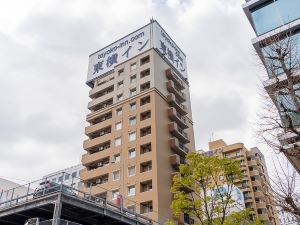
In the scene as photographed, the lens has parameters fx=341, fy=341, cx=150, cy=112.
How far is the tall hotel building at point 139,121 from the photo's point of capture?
4403cm

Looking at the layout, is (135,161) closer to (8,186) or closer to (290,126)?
(8,186)

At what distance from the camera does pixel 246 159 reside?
8981 centimetres

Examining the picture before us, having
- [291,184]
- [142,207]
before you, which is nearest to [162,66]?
[142,207]

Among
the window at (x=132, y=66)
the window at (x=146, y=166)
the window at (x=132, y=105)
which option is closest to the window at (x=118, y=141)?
the window at (x=132, y=105)

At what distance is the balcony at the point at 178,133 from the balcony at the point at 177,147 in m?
1.38

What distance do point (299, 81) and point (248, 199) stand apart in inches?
2958

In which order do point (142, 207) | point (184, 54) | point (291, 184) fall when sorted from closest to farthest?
point (291, 184), point (142, 207), point (184, 54)

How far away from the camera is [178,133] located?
167ft

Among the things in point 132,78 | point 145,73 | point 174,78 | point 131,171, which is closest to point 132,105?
point 132,78

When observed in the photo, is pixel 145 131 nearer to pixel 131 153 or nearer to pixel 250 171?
pixel 131 153

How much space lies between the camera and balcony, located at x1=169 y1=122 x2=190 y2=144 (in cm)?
5016

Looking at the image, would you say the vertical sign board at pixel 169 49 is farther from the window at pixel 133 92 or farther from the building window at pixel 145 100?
the building window at pixel 145 100

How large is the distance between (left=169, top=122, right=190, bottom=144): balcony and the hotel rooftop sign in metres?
13.5

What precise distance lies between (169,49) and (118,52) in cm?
920
